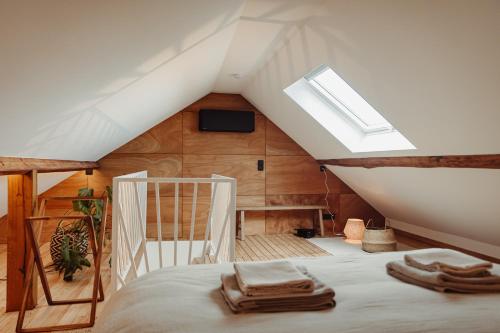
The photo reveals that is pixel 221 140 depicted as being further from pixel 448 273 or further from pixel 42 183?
pixel 448 273

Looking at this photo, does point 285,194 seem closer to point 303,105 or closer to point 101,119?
point 303,105

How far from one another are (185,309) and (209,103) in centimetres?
434

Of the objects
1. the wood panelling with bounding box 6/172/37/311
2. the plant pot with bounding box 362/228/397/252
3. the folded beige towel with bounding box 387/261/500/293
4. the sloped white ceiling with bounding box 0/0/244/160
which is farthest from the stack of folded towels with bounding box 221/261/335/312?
the plant pot with bounding box 362/228/397/252

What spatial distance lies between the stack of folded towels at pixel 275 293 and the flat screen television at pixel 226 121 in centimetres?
394

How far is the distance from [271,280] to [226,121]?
4050 millimetres

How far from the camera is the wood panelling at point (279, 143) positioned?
5.46 meters

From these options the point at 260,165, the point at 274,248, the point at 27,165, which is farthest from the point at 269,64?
the point at 27,165

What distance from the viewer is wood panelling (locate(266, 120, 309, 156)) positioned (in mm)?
5465

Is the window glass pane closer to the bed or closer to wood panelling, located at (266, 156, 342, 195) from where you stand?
wood panelling, located at (266, 156, 342, 195)

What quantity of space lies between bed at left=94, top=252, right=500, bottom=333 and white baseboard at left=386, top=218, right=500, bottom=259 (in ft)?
9.18

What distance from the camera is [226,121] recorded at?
524 cm

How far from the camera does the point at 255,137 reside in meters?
5.44

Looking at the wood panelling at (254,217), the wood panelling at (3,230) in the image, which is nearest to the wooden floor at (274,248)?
the wood panelling at (254,217)

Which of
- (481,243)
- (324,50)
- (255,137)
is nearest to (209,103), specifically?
(255,137)
